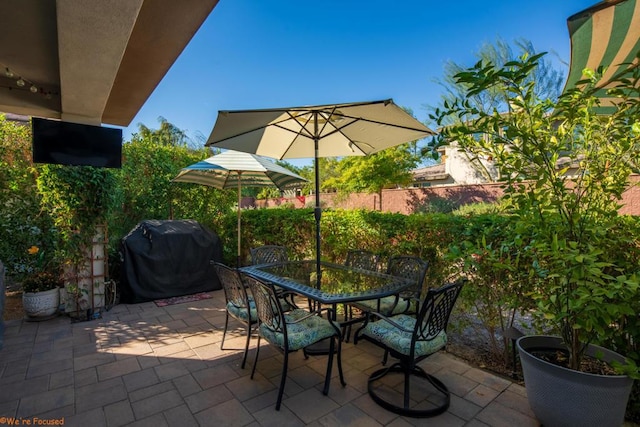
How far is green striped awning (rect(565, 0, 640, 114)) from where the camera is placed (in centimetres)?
185

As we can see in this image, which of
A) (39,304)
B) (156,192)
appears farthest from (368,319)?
(156,192)

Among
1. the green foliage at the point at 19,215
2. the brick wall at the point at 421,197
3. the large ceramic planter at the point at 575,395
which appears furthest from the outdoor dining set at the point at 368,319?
the brick wall at the point at 421,197

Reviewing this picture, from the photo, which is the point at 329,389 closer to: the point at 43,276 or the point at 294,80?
the point at 43,276

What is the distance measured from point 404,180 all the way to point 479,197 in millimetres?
3340

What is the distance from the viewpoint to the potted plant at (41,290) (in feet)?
12.0

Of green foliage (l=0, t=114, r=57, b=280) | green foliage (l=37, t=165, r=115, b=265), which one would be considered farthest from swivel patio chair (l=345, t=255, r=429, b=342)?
green foliage (l=0, t=114, r=57, b=280)

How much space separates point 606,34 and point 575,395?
2.35 metres

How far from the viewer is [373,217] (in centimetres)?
386

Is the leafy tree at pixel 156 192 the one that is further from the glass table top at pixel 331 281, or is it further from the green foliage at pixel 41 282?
the glass table top at pixel 331 281

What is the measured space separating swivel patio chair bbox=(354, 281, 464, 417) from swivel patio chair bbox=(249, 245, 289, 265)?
1879mm

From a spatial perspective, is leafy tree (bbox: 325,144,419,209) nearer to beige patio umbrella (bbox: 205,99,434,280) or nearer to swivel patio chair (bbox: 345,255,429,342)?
Result: beige patio umbrella (bbox: 205,99,434,280)

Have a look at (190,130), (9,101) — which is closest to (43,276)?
(9,101)

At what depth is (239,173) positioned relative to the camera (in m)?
5.24

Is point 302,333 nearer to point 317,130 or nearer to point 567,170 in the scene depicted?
point 317,130
